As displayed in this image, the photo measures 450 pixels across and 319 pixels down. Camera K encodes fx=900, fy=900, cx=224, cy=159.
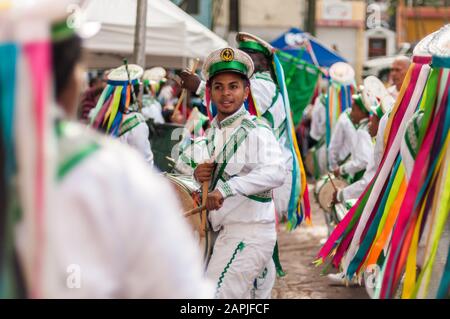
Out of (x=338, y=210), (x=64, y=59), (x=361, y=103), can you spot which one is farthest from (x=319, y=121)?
(x=64, y=59)

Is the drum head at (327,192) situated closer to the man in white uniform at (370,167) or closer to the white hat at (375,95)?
the man in white uniform at (370,167)

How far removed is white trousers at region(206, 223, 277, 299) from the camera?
15.2ft

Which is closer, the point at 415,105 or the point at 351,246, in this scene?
the point at 415,105

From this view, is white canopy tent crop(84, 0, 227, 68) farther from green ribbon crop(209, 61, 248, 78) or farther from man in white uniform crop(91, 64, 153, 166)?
green ribbon crop(209, 61, 248, 78)

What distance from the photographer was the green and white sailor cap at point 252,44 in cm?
742

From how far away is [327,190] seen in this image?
28.8 ft

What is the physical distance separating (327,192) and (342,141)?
96 centimetres

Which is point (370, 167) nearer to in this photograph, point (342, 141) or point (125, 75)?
point (125, 75)

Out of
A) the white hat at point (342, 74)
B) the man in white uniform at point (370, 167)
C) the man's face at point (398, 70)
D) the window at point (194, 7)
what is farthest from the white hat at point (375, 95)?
the window at point (194, 7)
